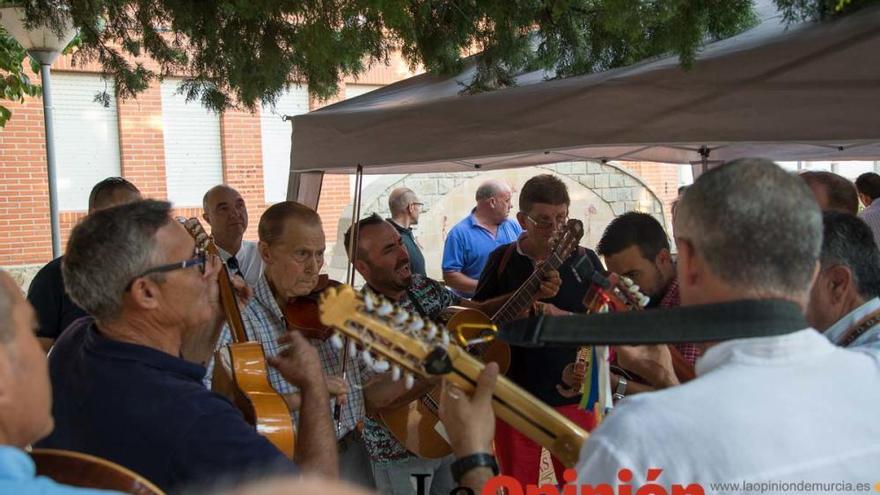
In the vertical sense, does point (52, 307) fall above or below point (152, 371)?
below

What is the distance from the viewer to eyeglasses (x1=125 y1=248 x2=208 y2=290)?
6.87 feet

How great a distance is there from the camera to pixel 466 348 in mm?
3586

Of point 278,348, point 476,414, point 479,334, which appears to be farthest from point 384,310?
point 479,334

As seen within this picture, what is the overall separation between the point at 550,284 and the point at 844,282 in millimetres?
1867

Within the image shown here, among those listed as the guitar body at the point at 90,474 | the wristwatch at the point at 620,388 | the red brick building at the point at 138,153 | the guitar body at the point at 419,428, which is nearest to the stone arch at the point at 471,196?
the red brick building at the point at 138,153

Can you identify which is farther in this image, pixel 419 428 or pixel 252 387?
pixel 419 428

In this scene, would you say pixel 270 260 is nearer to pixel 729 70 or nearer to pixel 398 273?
pixel 398 273

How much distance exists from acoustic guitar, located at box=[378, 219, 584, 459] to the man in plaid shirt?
32 cm

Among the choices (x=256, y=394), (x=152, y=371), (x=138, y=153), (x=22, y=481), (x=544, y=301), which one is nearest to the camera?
(x=22, y=481)

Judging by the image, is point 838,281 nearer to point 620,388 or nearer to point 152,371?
point 620,388

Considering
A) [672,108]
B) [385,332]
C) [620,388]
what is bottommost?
[620,388]

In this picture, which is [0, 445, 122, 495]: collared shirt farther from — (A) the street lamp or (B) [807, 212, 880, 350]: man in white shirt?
(A) the street lamp

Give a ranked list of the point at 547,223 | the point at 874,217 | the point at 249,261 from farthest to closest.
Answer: the point at 249,261, the point at 874,217, the point at 547,223

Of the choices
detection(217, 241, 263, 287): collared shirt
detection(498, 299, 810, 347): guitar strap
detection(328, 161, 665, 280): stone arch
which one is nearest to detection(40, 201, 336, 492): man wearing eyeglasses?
detection(498, 299, 810, 347): guitar strap
